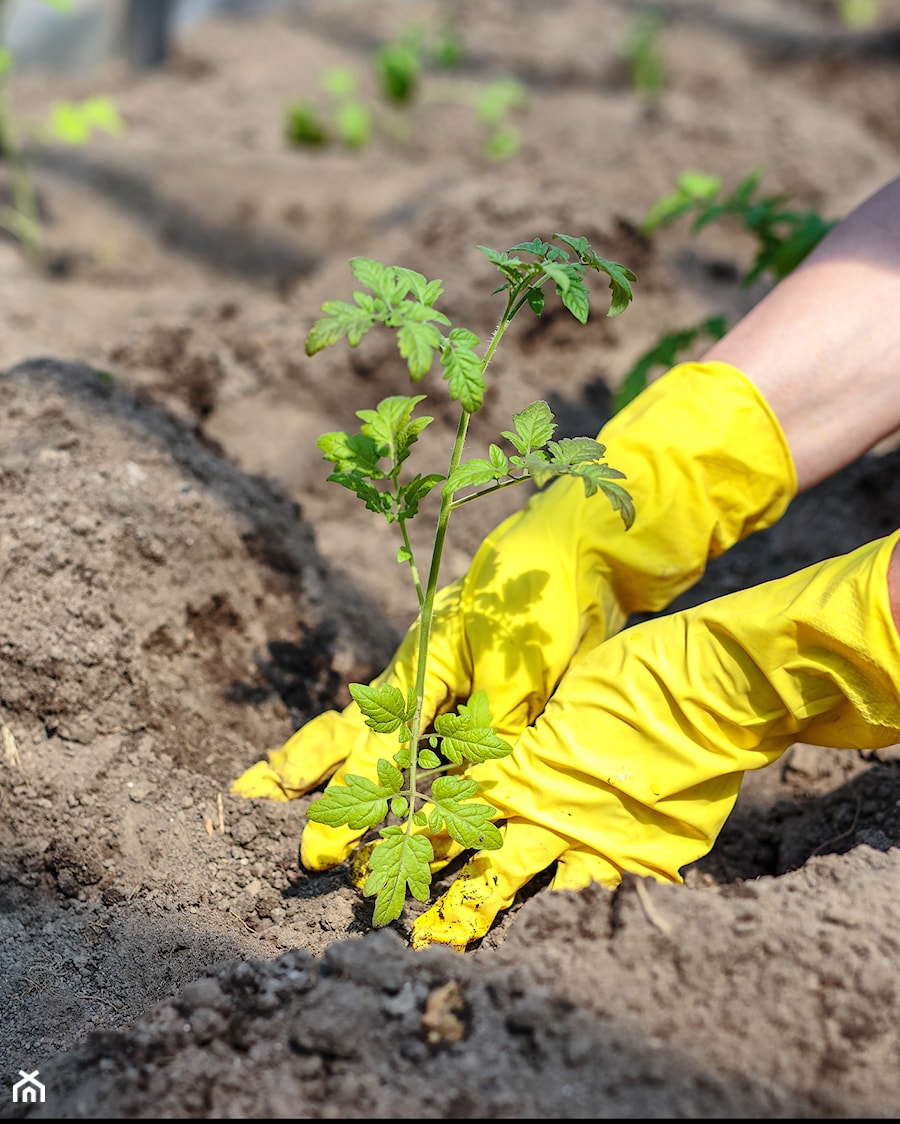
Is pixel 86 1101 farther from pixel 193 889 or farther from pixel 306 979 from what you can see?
pixel 193 889

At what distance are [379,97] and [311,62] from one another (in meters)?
1.04

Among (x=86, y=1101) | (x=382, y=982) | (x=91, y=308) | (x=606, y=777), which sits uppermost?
(x=606, y=777)

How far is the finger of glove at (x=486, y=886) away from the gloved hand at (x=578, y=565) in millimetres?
229

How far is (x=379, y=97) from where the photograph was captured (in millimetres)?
6766

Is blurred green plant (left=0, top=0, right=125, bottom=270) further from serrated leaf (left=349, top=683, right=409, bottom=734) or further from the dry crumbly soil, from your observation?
serrated leaf (left=349, top=683, right=409, bottom=734)

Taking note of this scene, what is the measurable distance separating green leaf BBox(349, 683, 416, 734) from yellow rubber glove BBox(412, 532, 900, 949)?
26 centimetres

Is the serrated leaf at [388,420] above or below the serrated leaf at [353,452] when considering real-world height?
above

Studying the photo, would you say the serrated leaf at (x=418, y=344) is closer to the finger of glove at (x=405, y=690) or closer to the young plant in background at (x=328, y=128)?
the finger of glove at (x=405, y=690)

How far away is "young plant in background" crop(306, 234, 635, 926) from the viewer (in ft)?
4.39

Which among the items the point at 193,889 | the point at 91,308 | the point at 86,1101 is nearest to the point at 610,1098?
the point at 86,1101

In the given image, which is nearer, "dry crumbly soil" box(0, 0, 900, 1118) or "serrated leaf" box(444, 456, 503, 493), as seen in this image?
"dry crumbly soil" box(0, 0, 900, 1118)

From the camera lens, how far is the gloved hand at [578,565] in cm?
179

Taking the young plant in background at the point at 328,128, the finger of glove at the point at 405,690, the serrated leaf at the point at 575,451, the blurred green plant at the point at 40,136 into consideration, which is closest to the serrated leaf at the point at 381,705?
the finger of glove at the point at 405,690

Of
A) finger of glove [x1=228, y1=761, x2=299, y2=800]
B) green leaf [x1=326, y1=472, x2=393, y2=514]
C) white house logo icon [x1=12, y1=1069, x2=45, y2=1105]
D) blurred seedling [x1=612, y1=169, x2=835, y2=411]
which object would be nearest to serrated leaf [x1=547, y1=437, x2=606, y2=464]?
green leaf [x1=326, y1=472, x2=393, y2=514]
